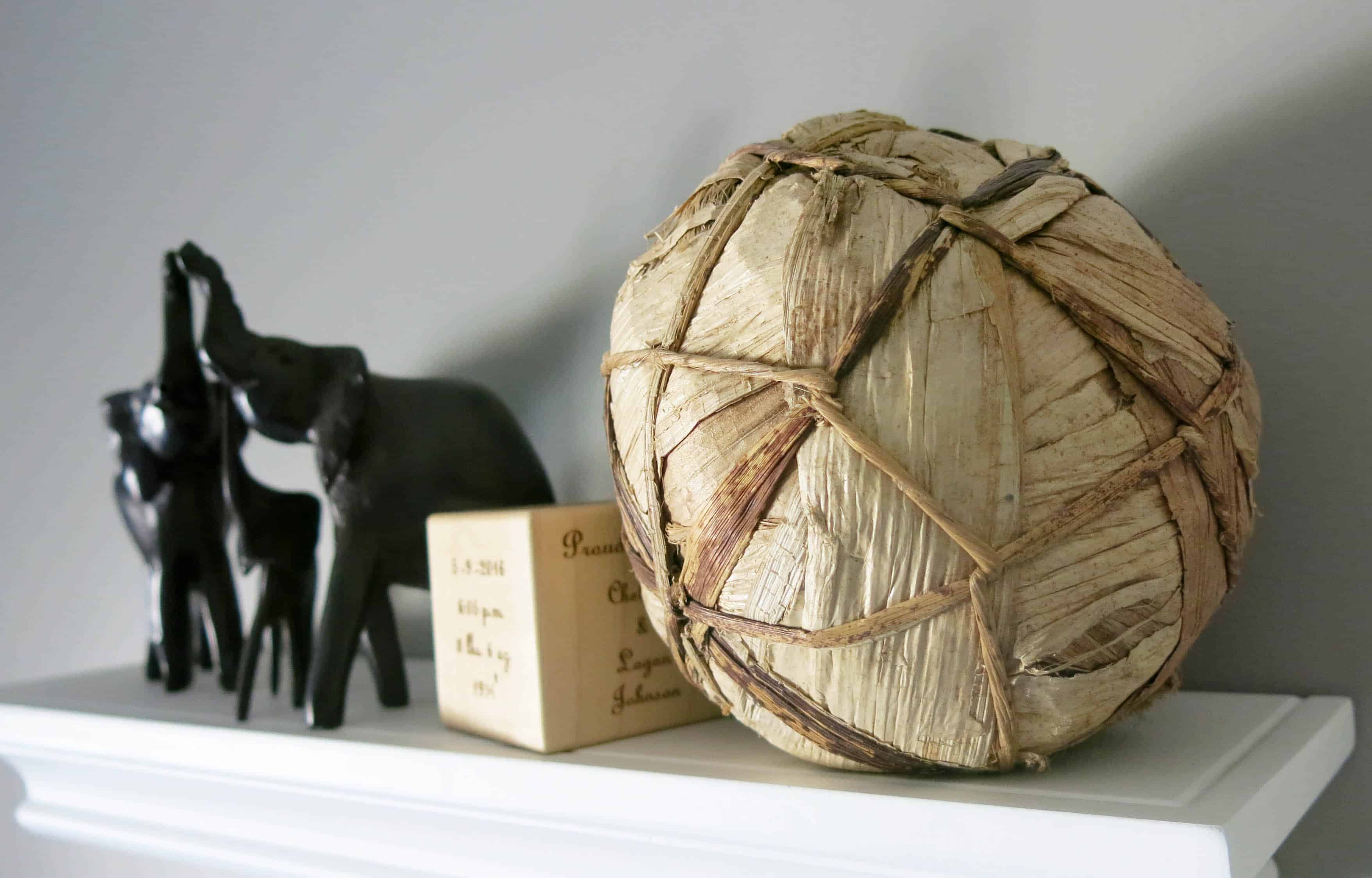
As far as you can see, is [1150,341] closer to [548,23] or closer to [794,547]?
[794,547]

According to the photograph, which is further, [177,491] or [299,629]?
[177,491]

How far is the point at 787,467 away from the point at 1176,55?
1.34 feet

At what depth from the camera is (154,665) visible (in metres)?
1.01

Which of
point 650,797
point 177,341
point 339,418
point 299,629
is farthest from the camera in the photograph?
point 177,341

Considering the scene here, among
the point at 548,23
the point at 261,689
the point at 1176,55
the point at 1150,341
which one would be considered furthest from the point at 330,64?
the point at 1150,341

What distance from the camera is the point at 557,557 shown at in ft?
2.00

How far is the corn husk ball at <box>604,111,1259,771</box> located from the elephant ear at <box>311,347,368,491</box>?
0.32 metres

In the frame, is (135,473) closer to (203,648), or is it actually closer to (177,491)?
(177,491)

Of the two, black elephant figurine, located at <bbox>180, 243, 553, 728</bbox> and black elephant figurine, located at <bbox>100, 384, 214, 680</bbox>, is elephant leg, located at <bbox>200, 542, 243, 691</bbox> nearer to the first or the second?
black elephant figurine, located at <bbox>100, 384, 214, 680</bbox>

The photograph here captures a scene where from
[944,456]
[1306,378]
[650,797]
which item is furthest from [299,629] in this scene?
[1306,378]

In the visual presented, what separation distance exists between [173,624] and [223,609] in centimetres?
5

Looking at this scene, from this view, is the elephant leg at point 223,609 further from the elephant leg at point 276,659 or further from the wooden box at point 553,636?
the wooden box at point 553,636

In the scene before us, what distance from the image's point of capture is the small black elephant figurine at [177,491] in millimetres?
945

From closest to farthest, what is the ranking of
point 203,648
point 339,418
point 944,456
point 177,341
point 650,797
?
1. point 944,456
2. point 650,797
3. point 339,418
4. point 177,341
5. point 203,648
